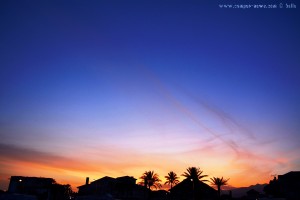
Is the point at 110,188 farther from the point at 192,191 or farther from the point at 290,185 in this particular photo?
the point at 290,185

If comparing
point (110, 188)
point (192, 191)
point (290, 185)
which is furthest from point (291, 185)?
point (110, 188)

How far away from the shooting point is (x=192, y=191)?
68812 millimetres

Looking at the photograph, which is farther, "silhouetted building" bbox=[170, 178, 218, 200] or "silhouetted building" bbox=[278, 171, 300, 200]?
"silhouetted building" bbox=[170, 178, 218, 200]

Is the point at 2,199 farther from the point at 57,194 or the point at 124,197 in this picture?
the point at 124,197

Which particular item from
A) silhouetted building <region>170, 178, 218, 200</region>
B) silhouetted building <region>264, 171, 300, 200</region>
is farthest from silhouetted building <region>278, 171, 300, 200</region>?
silhouetted building <region>170, 178, 218, 200</region>

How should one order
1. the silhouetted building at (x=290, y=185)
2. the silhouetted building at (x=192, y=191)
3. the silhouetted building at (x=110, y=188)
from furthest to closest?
the silhouetted building at (x=110, y=188) → the silhouetted building at (x=192, y=191) → the silhouetted building at (x=290, y=185)

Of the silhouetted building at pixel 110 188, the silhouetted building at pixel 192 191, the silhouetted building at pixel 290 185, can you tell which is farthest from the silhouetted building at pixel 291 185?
the silhouetted building at pixel 110 188

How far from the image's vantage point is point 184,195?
69250mm

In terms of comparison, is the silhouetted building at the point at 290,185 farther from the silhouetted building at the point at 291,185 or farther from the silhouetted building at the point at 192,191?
the silhouetted building at the point at 192,191

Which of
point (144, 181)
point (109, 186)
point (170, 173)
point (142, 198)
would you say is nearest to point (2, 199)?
point (109, 186)

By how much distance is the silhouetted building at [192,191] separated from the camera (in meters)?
66.6

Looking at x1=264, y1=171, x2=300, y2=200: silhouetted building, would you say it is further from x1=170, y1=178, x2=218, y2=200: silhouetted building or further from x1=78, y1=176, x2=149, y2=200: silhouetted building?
x1=78, y1=176, x2=149, y2=200: silhouetted building

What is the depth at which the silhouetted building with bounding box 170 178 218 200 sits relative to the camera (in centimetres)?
6663

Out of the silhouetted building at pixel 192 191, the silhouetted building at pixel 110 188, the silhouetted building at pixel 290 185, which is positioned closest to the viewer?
the silhouetted building at pixel 290 185
